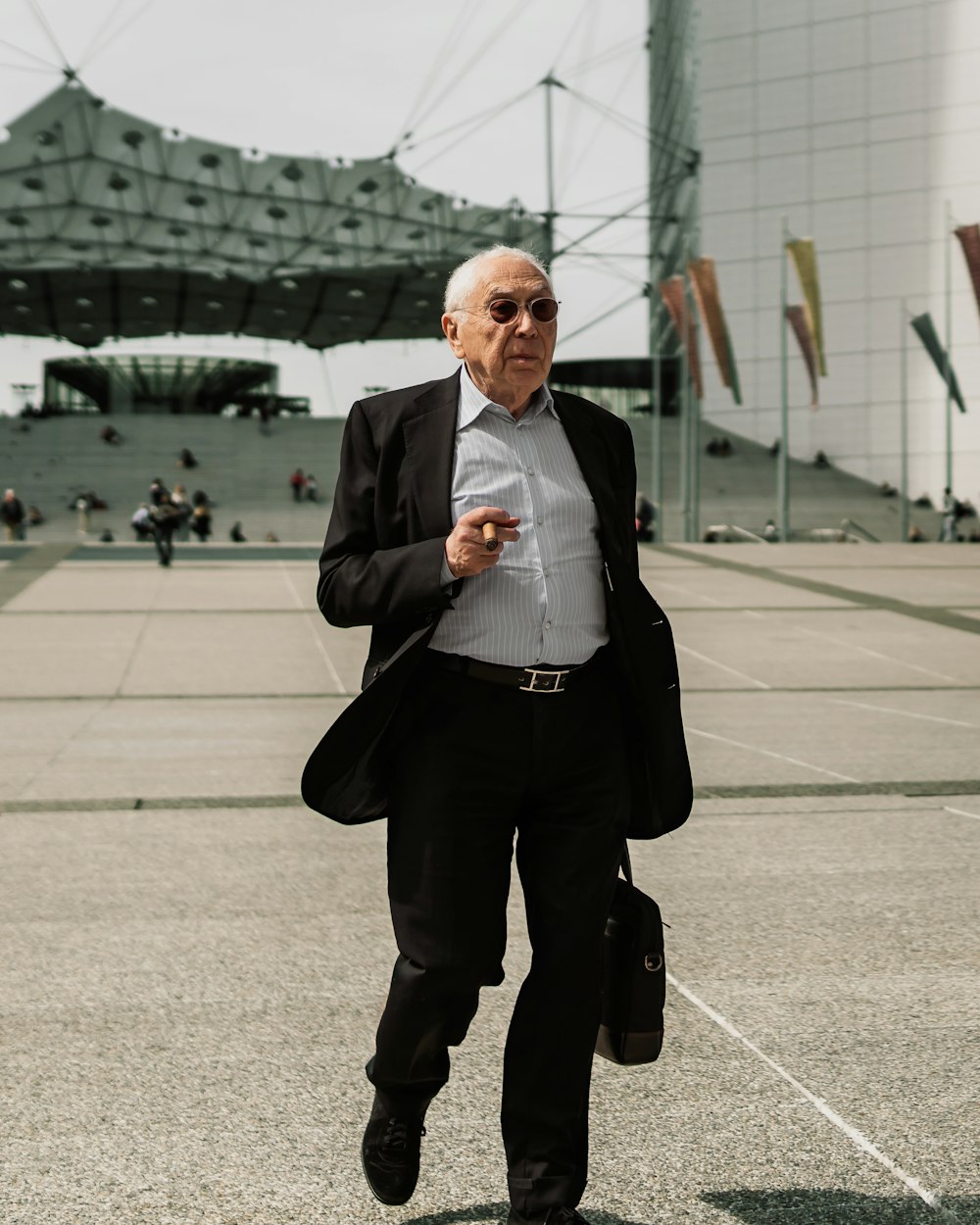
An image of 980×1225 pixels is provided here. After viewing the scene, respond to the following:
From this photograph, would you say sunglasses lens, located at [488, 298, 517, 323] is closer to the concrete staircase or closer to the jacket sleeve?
the jacket sleeve

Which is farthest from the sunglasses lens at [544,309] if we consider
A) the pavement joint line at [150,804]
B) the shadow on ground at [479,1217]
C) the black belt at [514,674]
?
the pavement joint line at [150,804]

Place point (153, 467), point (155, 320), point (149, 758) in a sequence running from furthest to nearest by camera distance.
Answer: point (155, 320) → point (153, 467) → point (149, 758)

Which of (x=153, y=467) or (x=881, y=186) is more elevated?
(x=881, y=186)

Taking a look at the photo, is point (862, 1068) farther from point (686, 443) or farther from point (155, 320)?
point (155, 320)

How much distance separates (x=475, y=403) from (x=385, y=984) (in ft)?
6.99

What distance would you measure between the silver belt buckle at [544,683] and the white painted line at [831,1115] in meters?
1.23

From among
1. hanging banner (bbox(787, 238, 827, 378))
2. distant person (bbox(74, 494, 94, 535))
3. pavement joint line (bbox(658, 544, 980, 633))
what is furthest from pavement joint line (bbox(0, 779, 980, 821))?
distant person (bbox(74, 494, 94, 535))

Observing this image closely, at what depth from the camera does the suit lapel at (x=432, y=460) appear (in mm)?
3039

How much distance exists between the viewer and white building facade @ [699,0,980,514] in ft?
205

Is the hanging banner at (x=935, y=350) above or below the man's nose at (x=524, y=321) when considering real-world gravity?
above

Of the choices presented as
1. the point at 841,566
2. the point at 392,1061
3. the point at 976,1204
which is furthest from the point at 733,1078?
the point at 841,566

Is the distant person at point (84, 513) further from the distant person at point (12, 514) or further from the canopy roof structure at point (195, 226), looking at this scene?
the canopy roof structure at point (195, 226)

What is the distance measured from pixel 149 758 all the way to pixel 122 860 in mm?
2880

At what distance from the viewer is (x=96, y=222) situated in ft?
256
